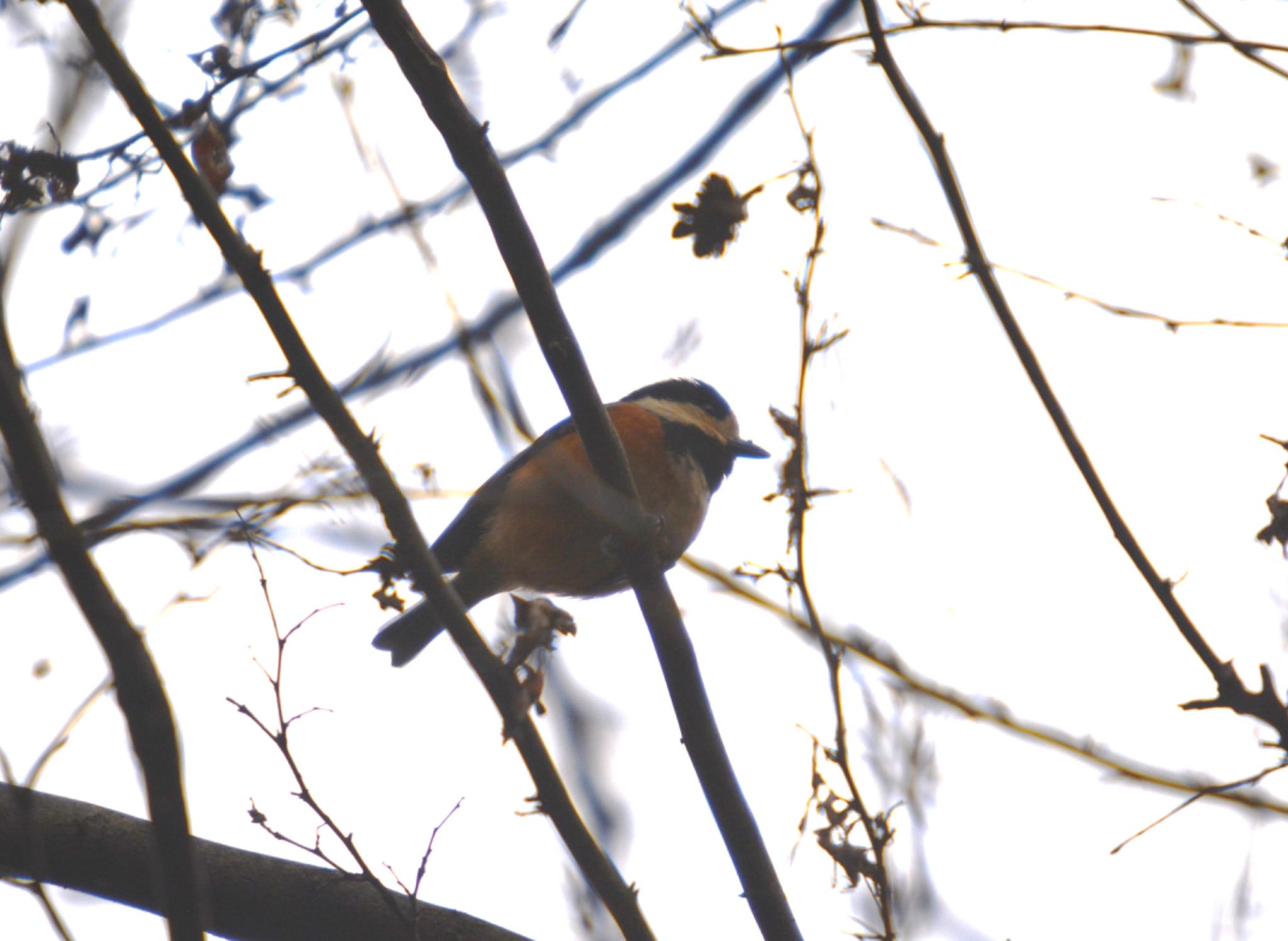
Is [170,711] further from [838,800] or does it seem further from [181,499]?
[838,800]

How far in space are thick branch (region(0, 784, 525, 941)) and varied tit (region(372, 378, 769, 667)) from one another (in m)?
1.85

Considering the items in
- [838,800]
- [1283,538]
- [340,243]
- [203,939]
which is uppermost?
[340,243]

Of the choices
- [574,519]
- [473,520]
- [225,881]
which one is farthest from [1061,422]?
[473,520]

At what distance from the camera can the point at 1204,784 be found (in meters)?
2.52

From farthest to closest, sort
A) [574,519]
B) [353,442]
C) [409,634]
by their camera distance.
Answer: [409,634], [574,519], [353,442]

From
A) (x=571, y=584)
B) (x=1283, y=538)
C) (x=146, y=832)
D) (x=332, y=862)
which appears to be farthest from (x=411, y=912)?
(x=571, y=584)

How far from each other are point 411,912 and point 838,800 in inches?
37.0

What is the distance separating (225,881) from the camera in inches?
96.0

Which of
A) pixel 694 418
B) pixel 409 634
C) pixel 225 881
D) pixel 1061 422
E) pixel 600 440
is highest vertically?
pixel 694 418

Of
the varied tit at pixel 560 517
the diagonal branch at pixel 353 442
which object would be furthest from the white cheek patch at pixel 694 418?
the diagonal branch at pixel 353 442

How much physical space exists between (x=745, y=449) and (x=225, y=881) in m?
3.28

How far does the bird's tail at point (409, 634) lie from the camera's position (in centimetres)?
510

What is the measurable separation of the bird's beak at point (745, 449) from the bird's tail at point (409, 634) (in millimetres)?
1551

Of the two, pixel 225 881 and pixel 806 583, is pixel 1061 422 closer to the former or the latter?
pixel 806 583
